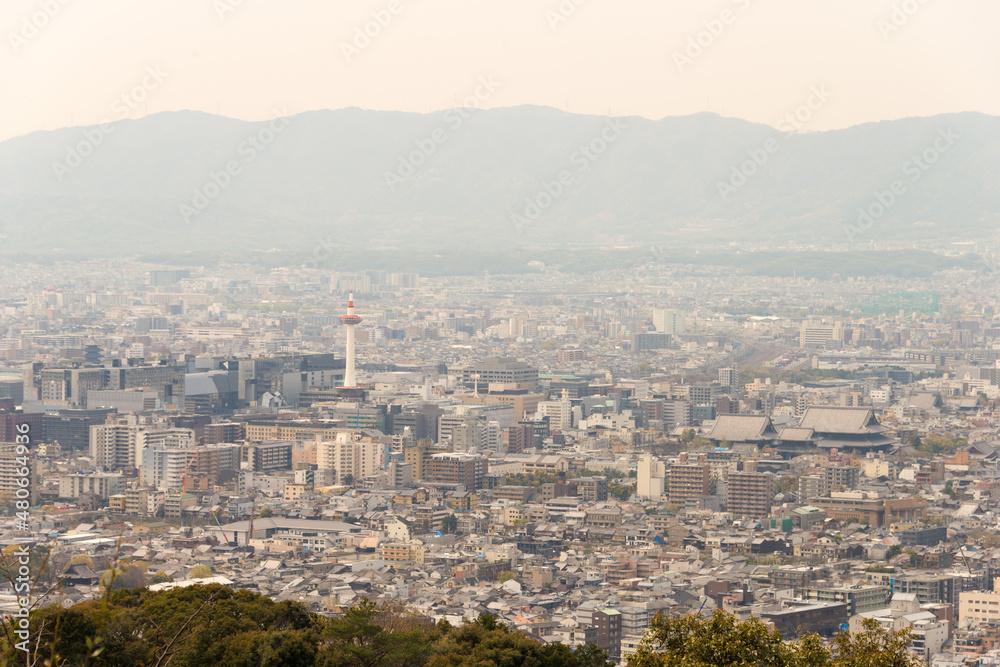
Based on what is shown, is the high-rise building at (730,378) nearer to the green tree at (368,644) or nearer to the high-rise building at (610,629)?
the high-rise building at (610,629)

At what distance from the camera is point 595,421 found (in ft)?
121

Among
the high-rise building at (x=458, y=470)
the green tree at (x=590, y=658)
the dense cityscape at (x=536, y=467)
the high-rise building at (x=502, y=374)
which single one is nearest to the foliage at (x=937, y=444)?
the dense cityscape at (x=536, y=467)

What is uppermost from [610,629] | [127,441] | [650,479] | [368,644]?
[368,644]

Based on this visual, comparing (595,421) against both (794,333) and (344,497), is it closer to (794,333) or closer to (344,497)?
(344,497)

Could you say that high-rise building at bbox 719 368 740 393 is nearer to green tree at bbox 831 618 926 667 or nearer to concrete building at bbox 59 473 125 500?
concrete building at bbox 59 473 125 500

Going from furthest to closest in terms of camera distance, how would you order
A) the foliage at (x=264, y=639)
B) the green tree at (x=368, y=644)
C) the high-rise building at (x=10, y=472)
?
the high-rise building at (x=10, y=472)
the green tree at (x=368, y=644)
the foliage at (x=264, y=639)

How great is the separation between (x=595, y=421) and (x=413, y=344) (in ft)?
75.2

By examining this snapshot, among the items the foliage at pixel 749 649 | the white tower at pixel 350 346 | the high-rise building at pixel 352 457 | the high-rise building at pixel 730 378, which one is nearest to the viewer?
the foliage at pixel 749 649

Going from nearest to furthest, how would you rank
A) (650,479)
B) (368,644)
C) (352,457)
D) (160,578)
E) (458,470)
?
(368,644) → (160,578) → (650,479) → (458,470) → (352,457)

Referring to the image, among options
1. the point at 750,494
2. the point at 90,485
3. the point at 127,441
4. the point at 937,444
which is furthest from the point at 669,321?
the point at 90,485

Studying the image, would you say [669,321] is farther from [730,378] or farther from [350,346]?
[350,346]

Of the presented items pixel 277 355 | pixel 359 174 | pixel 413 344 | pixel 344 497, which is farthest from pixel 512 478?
pixel 359 174

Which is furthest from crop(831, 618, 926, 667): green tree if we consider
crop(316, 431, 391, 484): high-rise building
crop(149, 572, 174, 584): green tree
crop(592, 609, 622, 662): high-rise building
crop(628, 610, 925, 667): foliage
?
crop(316, 431, 391, 484): high-rise building

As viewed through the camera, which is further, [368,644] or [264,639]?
[368,644]
